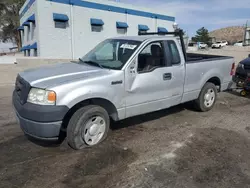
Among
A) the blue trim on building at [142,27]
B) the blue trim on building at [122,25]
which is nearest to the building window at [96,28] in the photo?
the blue trim on building at [122,25]

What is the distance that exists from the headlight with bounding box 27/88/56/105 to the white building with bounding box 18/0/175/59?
13.2 m

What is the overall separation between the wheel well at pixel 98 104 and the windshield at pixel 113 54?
633 mm

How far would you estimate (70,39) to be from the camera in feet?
55.4

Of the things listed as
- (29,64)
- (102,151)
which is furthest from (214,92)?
(29,64)

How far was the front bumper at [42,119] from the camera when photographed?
10.5 feet

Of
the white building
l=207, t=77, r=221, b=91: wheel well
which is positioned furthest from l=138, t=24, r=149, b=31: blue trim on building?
l=207, t=77, r=221, b=91: wheel well

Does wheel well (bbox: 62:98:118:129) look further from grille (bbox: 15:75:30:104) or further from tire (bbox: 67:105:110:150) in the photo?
grille (bbox: 15:75:30:104)

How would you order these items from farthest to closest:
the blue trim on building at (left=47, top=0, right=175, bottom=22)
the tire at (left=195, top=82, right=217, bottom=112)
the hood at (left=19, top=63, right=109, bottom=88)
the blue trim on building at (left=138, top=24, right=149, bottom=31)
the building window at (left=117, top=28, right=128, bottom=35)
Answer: the blue trim on building at (left=138, top=24, right=149, bottom=31), the building window at (left=117, top=28, right=128, bottom=35), the blue trim on building at (left=47, top=0, right=175, bottom=22), the tire at (left=195, top=82, right=217, bottom=112), the hood at (left=19, top=63, right=109, bottom=88)

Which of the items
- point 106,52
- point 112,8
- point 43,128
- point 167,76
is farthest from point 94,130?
point 112,8

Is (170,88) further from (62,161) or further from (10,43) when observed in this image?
(10,43)

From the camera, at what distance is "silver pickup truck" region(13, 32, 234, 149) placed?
3.27m

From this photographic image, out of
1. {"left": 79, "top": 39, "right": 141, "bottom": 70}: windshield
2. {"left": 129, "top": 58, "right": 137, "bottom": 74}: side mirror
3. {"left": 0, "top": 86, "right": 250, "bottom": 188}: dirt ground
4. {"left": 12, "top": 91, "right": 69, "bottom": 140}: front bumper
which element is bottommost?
{"left": 0, "top": 86, "right": 250, "bottom": 188}: dirt ground

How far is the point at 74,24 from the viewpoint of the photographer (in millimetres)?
16922

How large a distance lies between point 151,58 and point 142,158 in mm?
2021
